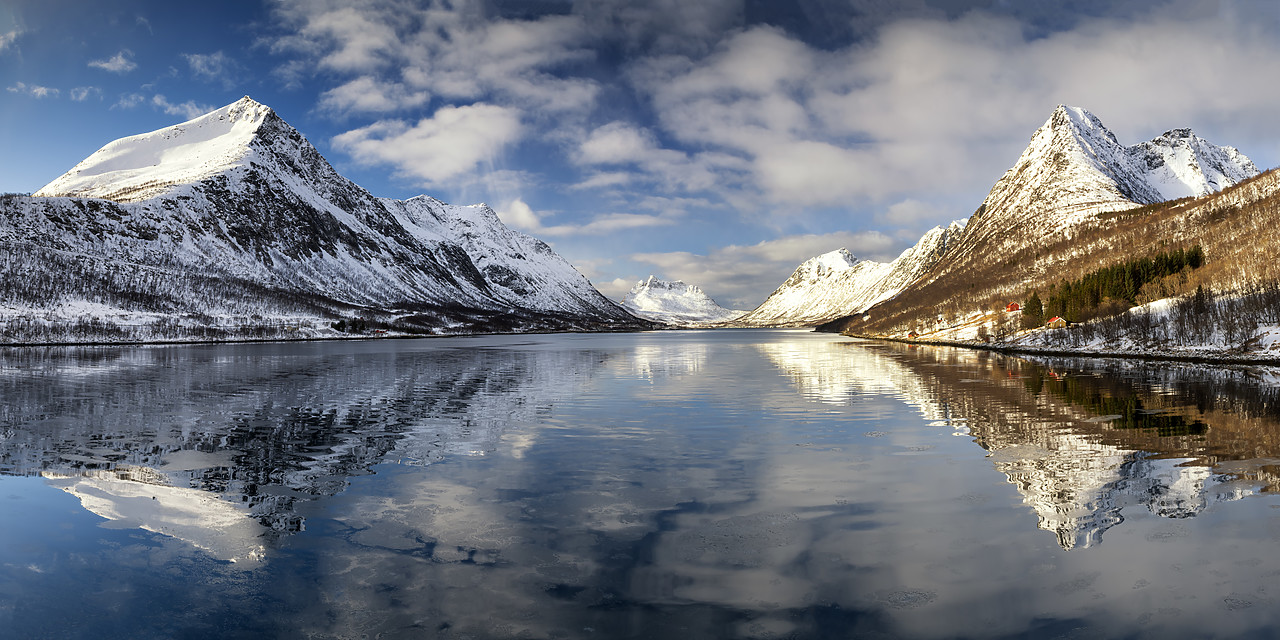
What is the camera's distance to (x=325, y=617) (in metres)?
11.3

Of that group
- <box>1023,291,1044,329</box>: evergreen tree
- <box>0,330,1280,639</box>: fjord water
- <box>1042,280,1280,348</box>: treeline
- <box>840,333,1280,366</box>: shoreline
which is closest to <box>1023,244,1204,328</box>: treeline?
<box>1023,291,1044,329</box>: evergreen tree

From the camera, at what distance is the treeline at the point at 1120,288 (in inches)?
4702

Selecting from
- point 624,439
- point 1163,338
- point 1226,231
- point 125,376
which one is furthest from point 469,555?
point 1226,231

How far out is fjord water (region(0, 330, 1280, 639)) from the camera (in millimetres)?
11359

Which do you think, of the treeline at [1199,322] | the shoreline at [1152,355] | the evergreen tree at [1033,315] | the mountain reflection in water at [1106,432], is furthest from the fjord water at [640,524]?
the evergreen tree at [1033,315]

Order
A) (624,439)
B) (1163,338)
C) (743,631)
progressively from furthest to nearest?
(1163,338) → (624,439) → (743,631)

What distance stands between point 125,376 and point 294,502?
2278 inches

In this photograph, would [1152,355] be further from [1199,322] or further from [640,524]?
[640,524]

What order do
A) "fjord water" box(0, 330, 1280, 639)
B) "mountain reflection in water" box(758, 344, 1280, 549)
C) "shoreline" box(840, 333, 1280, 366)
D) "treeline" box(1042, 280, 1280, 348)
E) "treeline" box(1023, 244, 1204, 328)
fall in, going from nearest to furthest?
1. "fjord water" box(0, 330, 1280, 639)
2. "mountain reflection in water" box(758, 344, 1280, 549)
3. "shoreline" box(840, 333, 1280, 366)
4. "treeline" box(1042, 280, 1280, 348)
5. "treeline" box(1023, 244, 1204, 328)

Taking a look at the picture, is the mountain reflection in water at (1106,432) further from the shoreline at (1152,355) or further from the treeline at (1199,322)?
the treeline at (1199,322)

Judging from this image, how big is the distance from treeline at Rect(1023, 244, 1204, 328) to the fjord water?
333 feet

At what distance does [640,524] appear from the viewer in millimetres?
16281

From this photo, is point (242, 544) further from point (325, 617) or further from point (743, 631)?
point (743, 631)

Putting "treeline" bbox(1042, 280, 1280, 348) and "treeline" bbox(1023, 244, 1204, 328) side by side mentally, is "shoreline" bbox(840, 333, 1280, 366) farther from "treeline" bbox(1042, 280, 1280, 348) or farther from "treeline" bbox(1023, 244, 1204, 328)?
"treeline" bbox(1023, 244, 1204, 328)
